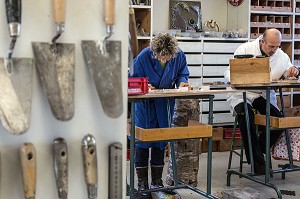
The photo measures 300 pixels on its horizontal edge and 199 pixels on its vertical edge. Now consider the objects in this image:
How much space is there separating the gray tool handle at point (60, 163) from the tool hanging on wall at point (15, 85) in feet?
0.38

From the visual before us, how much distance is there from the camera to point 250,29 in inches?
229

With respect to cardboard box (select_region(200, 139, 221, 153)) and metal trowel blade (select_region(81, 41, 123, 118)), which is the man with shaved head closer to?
cardboard box (select_region(200, 139, 221, 153))

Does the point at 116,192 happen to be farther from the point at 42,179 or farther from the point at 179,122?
the point at 179,122

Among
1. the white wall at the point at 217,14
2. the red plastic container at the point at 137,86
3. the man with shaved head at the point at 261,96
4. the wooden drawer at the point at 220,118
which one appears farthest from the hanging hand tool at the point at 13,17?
the white wall at the point at 217,14

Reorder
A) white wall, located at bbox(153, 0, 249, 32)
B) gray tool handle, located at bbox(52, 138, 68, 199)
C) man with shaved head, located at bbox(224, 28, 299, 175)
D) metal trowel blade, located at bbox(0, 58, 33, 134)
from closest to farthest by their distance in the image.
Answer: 1. metal trowel blade, located at bbox(0, 58, 33, 134)
2. gray tool handle, located at bbox(52, 138, 68, 199)
3. man with shaved head, located at bbox(224, 28, 299, 175)
4. white wall, located at bbox(153, 0, 249, 32)

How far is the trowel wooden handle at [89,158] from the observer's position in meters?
1.07

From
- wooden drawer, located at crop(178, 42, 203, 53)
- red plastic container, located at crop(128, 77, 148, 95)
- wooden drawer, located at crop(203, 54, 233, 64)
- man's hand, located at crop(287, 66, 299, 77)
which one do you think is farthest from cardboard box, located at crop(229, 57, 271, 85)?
wooden drawer, located at crop(203, 54, 233, 64)

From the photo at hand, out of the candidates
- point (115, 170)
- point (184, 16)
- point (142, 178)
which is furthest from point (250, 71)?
point (115, 170)

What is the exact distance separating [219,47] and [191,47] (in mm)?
401

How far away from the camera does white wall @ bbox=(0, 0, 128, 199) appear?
1009mm

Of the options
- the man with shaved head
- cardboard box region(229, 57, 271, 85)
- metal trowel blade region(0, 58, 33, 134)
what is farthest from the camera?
the man with shaved head

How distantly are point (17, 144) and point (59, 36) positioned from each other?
0.26 m

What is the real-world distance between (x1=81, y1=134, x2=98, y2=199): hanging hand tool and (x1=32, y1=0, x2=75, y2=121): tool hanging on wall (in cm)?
11

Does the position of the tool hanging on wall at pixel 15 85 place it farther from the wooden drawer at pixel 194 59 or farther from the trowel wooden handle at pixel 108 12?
the wooden drawer at pixel 194 59
